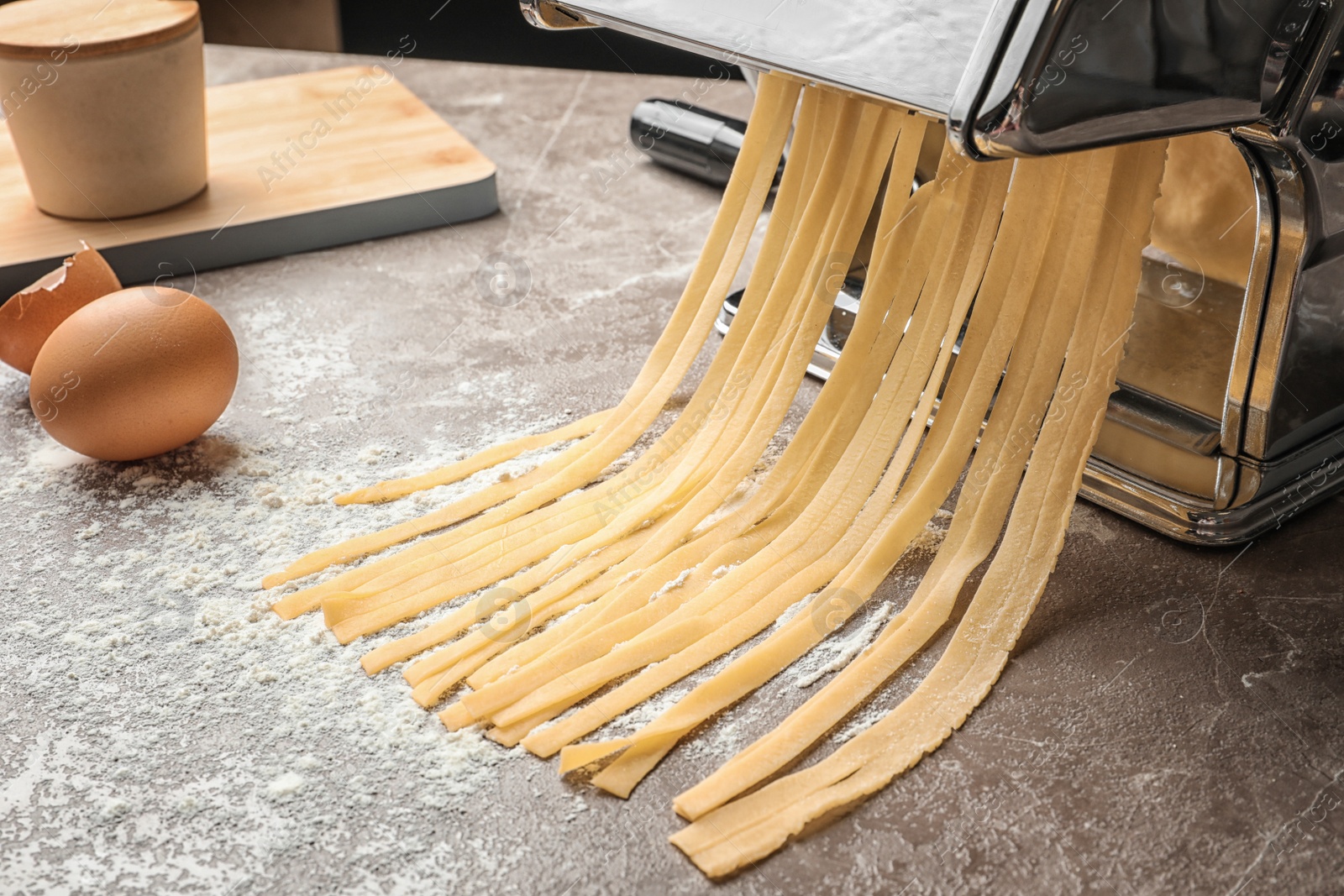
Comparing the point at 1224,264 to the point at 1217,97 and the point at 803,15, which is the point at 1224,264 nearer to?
the point at 1217,97

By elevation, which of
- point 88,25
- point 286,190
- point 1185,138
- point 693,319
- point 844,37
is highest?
point 844,37

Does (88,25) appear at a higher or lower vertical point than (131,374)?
higher

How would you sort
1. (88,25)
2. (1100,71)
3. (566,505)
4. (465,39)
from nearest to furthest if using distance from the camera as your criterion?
(1100,71)
(566,505)
(88,25)
(465,39)

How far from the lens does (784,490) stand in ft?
3.65

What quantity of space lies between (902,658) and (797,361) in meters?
Result: 0.35

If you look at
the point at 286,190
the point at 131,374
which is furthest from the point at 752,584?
the point at 286,190

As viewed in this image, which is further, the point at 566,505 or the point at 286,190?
the point at 286,190

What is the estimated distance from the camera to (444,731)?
87 centimetres

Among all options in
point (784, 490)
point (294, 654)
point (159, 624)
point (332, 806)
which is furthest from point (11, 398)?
point (784, 490)

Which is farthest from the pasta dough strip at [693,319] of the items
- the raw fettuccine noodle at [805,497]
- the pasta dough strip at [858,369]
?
the pasta dough strip at [858,369]

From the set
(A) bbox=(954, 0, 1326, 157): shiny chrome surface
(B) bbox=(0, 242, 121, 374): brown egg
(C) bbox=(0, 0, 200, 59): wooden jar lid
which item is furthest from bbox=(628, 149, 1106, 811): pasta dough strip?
(C) bbox=(0, 0, 200, 59): wooden jar lid

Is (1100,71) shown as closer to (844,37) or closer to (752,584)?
(844,37)

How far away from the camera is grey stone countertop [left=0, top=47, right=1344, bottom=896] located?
76 cm

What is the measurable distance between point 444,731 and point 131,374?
0.54m
